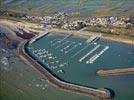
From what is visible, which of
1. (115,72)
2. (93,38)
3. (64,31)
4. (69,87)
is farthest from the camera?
(64,31)

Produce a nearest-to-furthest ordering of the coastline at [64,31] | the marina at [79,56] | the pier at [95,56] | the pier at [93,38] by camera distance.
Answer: the marina at [79,56]
the pier at [95,56]
the coastline at [64,31]
the pier at [93,38]

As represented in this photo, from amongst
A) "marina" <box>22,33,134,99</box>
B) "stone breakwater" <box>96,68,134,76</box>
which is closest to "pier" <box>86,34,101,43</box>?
"marina" <box>22,33,134,99</box>

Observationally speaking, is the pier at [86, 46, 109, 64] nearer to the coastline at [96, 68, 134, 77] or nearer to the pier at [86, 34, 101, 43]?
the pier at [86, 34, 101, 43]

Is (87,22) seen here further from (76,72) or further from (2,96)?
(2,96)

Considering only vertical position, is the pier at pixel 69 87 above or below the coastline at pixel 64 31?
below

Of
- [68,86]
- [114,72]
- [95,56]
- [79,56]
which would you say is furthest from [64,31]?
[68,86]

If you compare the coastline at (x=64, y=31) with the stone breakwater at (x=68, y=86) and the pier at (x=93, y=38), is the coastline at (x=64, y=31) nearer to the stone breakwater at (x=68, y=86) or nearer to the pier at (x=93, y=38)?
the pier at (x=93, y=38)

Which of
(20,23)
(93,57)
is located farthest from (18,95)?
(20,23)

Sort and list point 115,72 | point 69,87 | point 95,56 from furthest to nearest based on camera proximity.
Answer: point 95,56, point 115,72, point 69,87

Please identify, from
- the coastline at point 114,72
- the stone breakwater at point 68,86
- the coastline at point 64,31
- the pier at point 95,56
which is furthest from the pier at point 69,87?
the coastline at point 64,31

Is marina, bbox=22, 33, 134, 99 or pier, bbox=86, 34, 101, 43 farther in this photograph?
pier, bbox=86, 34, 101, 43

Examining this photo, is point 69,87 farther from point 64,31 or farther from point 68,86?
point 64,31
